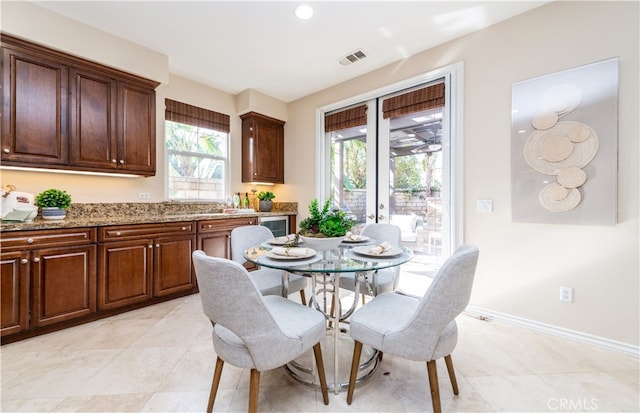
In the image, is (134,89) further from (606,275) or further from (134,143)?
(606,275)

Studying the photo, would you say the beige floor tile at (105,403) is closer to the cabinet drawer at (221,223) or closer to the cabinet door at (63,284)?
the cabinet door at (63,284)

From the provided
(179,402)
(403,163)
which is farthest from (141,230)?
(403,163)

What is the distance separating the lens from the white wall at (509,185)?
1904 mm

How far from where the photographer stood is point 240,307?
3.55ft

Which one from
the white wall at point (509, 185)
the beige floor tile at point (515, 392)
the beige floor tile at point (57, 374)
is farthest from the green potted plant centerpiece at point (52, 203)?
the white wall at point (509, 185)

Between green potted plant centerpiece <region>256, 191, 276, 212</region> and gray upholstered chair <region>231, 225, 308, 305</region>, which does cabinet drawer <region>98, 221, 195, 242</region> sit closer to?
gray upholstered chair <region>231, 225, 308, 305</region>

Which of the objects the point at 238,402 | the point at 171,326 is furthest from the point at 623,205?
the point at 171,326

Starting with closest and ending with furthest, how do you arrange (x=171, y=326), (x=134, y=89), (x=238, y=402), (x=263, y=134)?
(x=238, y=402) → (x=171, y=326) → (x=134, y=89) → (x=263, y=134)

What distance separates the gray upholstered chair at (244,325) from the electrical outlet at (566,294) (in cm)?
220

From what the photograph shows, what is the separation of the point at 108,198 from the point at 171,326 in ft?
5.62

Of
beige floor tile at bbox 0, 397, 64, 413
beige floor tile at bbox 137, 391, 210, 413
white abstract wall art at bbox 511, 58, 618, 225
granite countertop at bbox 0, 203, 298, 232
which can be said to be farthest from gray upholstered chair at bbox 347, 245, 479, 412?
granite countertop at bbox 0, 203, 298, 232

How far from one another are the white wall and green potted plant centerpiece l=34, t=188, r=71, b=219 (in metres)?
3.85

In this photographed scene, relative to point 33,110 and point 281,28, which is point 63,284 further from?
point 281,28

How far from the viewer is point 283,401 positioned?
57.3 inches
